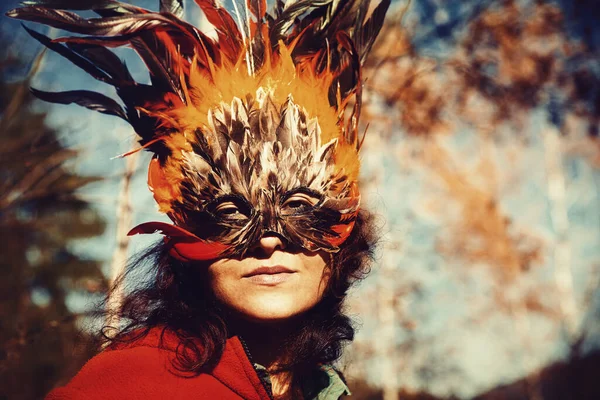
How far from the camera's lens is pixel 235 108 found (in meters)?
2.21

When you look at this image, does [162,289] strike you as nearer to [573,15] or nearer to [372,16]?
[372,16]

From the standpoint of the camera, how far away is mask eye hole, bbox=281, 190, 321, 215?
215 centimetres

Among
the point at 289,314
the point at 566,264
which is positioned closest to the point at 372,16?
the point at 289,314

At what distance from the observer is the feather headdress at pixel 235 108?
212 centimetres

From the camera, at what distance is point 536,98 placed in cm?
829

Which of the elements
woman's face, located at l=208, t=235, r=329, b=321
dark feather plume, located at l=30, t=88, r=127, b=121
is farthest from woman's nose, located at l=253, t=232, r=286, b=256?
dark feather plume, located at l=30, t=88, r=127, b=121

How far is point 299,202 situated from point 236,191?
0.28 meters

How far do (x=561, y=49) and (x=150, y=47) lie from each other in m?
8.05

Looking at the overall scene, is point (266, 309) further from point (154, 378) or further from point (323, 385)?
point (323, 385)

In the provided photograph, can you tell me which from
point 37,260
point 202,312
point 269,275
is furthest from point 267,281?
point 37,260

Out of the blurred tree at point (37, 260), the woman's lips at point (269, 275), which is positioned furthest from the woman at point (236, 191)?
the blurred tree at point (37, 260)

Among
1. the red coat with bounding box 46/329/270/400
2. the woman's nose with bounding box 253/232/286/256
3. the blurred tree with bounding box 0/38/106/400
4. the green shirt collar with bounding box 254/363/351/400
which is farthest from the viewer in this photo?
the blurred tree with bounding box 0/38/106/400

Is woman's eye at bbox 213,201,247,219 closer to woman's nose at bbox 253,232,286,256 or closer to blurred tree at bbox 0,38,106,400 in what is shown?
woman's nose at bbox 253,232,286,256

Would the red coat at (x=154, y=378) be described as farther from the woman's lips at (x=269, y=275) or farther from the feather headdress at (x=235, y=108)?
the feather headdress at (x=235, y=108)
